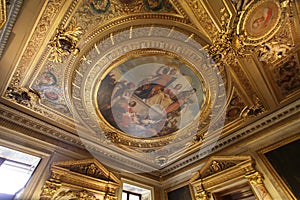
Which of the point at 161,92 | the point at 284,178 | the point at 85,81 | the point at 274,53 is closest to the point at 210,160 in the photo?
the point at 284,178

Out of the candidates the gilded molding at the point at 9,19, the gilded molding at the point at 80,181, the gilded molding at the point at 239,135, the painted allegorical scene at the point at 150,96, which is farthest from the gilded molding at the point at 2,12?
the gilded molding at the point at 239,135

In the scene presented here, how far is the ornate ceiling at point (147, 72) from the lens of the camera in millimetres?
3873

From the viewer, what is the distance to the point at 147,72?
5.18 metres

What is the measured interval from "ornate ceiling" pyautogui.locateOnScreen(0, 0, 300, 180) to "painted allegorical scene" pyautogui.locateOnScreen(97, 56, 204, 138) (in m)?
0.03

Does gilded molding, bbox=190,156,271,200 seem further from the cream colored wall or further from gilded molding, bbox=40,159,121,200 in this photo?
the cream colored wall

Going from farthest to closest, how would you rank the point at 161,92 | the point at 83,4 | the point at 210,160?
the point at 210,160
the point at 161,92
the point at 83,4

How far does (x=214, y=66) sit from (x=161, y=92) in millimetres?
1700

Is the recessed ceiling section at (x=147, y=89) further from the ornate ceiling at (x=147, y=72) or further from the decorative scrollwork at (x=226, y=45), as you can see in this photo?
the decorative scrollwork at (x=226, y=45)

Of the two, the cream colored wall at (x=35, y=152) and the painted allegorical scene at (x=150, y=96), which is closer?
the cream colored wall at (x=35, y=152)

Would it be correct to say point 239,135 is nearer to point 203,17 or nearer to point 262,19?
point 262,19

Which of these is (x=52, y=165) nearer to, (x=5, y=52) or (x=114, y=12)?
(x=5, y=52)

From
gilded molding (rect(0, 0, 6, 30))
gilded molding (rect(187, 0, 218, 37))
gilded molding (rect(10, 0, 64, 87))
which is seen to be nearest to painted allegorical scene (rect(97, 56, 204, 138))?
gilded molding (rect(187, 0, 218, 37))

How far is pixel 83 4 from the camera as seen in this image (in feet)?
12.2

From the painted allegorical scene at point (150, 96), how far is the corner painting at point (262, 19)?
1704 millimetres
